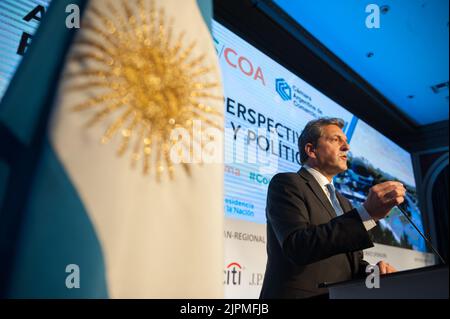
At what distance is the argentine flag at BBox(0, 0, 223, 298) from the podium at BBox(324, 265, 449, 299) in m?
0.36

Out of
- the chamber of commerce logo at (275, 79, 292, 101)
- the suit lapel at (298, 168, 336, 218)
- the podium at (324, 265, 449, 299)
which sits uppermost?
the chamber of commerce logo at (275, 79, 292, 101)

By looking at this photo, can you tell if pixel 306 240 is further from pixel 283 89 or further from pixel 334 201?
pixel 283 89

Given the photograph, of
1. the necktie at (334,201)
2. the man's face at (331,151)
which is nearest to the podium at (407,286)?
the necktie at (334,201)

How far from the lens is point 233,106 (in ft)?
9.08

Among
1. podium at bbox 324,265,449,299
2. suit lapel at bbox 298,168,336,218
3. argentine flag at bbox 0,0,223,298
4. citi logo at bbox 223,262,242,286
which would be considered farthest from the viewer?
citi logo at bbox 223,262,242,286

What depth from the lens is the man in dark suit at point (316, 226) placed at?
1222 millimetres

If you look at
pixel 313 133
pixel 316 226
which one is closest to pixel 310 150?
pixel 313 133

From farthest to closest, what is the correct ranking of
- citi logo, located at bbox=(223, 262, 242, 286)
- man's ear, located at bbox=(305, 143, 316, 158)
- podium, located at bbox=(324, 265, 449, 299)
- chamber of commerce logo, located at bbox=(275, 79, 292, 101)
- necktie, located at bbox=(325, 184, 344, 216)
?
chamber of commerce logo, located at bbox=(275, 79, 292, 101)
citi logo, located at bbox=(223, 262, 242, 286)
man's ear, located at bbox=(305, 143, 316, 158)
necktie, located at bbox=(325, 184, 344, 216)
podium, located at bbox=(324, 265, 449, 299)

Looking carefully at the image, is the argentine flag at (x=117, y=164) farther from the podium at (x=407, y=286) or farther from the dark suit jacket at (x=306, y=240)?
the dark suit jacket at (x=306, y=240)

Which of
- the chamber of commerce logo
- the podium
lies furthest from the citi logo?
the chamber of commerce logo

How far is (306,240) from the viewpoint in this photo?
127cm

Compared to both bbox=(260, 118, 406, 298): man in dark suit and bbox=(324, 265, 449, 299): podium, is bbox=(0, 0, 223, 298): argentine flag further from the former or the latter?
bbox=(260, 118, 406, 298): man in dark suit

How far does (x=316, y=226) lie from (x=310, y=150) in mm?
747

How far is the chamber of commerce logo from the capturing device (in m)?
3.36
